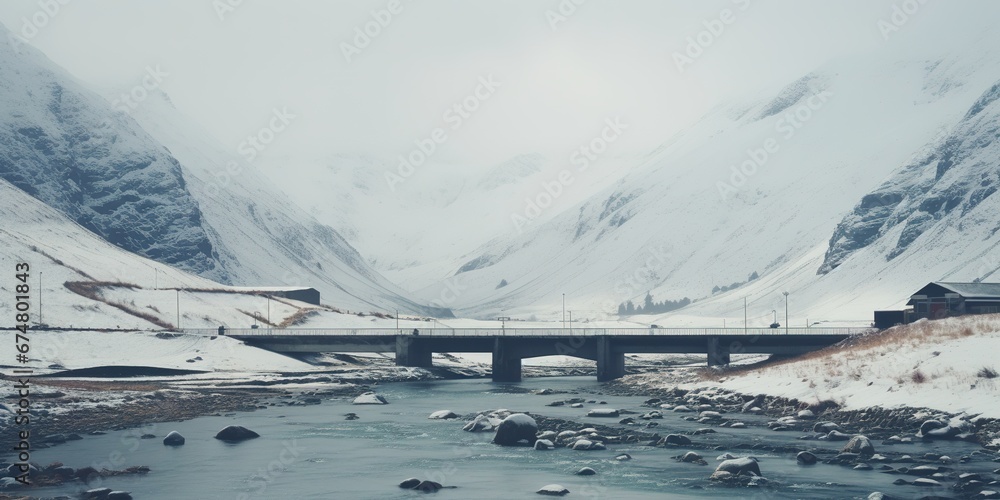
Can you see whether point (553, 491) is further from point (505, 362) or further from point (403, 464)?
point (505, 362)

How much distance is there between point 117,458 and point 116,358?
7797 centimetres

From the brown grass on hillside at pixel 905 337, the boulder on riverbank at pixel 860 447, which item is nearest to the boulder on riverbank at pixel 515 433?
the boulder on riverbank at pixel 860 447

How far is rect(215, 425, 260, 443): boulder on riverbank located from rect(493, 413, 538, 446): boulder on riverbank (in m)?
16.0

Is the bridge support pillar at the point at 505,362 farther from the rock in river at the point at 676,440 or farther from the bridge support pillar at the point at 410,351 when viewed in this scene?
the rock in river at the point at 676,440

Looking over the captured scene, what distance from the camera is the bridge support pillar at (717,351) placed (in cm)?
13062

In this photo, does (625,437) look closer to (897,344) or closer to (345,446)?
(345,446)

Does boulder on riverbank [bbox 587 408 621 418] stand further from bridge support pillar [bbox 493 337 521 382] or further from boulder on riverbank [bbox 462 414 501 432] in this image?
bridge support pillar [bbox 493 337 521 382]

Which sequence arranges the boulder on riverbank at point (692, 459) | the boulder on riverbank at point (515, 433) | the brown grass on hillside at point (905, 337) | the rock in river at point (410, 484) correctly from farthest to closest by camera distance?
1. the brown grass on hillside at point (905, 337)
2. the boulder on riverbank at point (515, 433)
3. the boulder on riverbank at point (692, 459)
4. the rock in river at point (410, 484)

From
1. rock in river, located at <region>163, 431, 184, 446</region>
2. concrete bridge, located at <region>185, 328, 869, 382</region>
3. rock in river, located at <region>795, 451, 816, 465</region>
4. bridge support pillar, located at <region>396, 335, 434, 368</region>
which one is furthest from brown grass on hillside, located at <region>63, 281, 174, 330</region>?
rock in river, located at <region>795, 451, 816, 465</region>

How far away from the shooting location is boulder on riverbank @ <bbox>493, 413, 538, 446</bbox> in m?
69.9

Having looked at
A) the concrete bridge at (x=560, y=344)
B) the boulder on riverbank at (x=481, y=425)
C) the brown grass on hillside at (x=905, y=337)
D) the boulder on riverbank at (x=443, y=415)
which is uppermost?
the brown grass on hillside at (x=905, y=337)

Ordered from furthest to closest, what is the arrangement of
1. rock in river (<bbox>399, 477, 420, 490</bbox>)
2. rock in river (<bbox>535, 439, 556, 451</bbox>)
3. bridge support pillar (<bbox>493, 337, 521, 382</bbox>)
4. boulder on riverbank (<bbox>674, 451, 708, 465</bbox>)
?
bridge support pillar (<bbox>493, 337, 521, 382</bbox>), rock in river (<bbox>535, 439, 556, 451</bbox>), boulder on riverbank (<bbox>674, 451, 708, 465</bbox>), rock in river (<bbox>399, 477, 420, 490</bbox>)

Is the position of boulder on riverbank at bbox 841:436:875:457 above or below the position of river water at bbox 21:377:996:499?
above

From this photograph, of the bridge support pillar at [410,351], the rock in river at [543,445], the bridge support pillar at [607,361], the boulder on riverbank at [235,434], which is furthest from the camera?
the bridge support pillar at [410,351]
